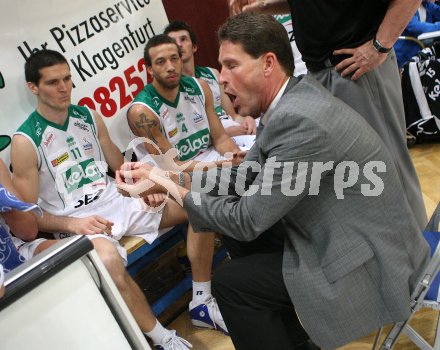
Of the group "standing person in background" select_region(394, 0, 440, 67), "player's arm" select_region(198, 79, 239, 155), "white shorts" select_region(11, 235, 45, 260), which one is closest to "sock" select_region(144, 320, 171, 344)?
"white shorts" select_region(11, 235, 45, 260)

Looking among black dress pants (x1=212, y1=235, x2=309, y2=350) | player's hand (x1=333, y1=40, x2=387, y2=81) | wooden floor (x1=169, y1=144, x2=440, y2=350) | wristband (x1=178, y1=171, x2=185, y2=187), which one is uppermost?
player's hand (x1=333, y1=40, x2=387, y2=81)

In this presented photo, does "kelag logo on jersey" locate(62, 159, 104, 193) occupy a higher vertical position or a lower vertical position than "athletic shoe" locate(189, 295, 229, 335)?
higher

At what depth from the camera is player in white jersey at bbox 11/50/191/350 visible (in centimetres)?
259

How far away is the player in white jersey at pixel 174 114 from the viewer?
3234 mm

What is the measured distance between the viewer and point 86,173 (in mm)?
2912

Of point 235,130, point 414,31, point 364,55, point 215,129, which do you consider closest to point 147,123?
point 215,129

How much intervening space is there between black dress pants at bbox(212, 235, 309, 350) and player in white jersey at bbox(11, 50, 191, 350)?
0.71m

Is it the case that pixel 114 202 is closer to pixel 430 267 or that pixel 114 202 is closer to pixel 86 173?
pixel 86 173

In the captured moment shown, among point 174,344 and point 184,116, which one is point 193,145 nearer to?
point 184,116

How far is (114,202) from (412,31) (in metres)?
3.35

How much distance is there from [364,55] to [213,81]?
1.90 m

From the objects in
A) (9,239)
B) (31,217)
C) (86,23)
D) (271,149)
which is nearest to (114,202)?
(31,217)

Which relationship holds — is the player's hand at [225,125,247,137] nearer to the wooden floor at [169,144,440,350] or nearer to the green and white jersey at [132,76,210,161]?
the green and white jersey at [132,76,210,161]

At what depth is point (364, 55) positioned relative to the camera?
2.23m
